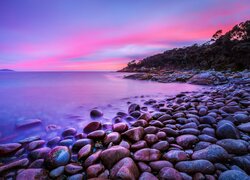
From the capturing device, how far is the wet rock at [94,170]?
226cm

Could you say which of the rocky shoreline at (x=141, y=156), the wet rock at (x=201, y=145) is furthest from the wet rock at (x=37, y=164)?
the wet rock at (x=201, y=145)

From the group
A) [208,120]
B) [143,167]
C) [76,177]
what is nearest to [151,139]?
[143,167]

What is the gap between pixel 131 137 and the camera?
324 cm

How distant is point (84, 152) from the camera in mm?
2816

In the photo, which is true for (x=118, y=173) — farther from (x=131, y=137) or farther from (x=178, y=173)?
(x=131, y=137)

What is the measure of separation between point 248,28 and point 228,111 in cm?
4262

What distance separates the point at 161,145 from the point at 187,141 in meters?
0.54

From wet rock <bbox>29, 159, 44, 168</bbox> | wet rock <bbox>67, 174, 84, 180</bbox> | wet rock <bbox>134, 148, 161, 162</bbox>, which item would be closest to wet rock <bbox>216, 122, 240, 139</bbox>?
wet rock <bbox>134, 148, 161, 162</bbox>

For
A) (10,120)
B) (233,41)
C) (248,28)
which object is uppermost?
(248,28)

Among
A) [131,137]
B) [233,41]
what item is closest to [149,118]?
[131,137]

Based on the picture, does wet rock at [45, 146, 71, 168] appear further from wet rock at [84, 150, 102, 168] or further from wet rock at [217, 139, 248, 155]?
wet rock at [217, 139, 248, 155]

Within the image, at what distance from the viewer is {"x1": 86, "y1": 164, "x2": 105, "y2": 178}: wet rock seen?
226cm

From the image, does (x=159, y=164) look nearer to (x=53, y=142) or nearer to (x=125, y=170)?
(x=125, y=170)

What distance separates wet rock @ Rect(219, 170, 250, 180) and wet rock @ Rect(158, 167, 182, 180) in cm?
55
